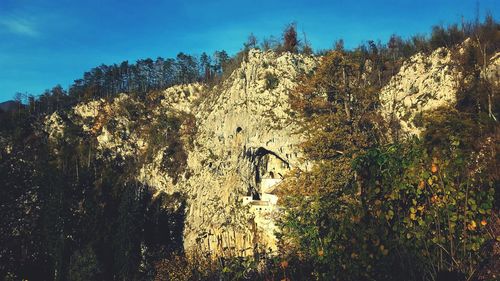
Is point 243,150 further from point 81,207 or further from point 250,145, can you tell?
point 81,207

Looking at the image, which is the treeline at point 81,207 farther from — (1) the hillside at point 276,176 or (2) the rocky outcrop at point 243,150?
(2) the rocky outcrop at point 243,150

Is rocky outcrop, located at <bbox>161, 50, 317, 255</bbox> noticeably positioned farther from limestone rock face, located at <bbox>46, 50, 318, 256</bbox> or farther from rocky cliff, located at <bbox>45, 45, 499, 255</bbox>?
rocky cliff, located at <bbox>45, 45, 499, 255</bbox>

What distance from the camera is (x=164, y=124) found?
80500 millimetres

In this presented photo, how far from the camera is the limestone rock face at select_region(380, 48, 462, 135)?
3862 centimetres

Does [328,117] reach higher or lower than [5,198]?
higher

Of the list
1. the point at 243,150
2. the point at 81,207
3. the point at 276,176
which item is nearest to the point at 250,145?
the point at 243,150

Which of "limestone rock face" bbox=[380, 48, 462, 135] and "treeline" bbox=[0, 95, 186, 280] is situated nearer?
"treeline" bbox=[0, 95, 186, 280]

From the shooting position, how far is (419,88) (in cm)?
4138

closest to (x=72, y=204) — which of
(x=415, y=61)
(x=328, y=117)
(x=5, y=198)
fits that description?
(x=5, y=198)

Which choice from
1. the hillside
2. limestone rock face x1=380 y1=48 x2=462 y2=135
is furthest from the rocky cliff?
the hillside

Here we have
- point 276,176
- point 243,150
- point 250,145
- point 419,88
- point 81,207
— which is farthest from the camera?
point 81,207

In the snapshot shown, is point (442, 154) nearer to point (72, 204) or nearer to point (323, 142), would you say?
point (323, 142)

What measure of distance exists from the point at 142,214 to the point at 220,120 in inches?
873

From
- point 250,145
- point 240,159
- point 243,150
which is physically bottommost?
point 240,159
